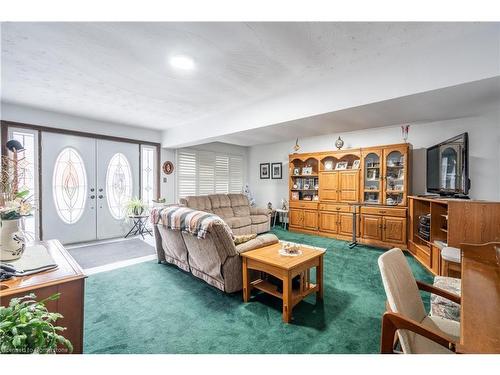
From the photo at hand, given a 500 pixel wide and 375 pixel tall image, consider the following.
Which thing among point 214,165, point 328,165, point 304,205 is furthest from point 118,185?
point 328,165

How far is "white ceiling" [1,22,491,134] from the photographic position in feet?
6.31

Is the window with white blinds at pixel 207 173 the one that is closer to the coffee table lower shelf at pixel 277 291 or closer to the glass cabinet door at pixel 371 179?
the glass cabinet door at pixel 371 179

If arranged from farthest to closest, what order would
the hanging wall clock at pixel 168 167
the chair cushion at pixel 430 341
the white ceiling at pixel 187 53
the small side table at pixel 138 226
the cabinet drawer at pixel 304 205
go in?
the hanging wall clock at pixel 168 167, the cabinet drawer at pixel 304 205, the small side table at pixel 138 226, the white ceiling at pixel 187 53, the chair cushion at pixel 430 341

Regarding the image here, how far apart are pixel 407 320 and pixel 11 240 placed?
7.26ft

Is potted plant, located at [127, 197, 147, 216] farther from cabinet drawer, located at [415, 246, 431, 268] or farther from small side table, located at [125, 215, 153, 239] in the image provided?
cabinet drawer, located at [415, 246, 431, 268]

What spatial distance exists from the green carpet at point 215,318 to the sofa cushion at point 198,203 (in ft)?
7.26

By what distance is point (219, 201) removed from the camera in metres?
5.82

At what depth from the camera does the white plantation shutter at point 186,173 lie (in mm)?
6230

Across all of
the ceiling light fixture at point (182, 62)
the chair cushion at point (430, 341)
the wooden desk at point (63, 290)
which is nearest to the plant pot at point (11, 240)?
the wooden desk at point (63, 290)

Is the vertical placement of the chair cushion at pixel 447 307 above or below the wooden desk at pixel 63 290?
below

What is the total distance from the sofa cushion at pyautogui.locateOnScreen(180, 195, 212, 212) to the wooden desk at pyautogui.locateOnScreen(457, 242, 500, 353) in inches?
180

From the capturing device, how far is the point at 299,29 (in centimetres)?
192

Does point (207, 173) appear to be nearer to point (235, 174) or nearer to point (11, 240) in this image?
point (235, 174)
